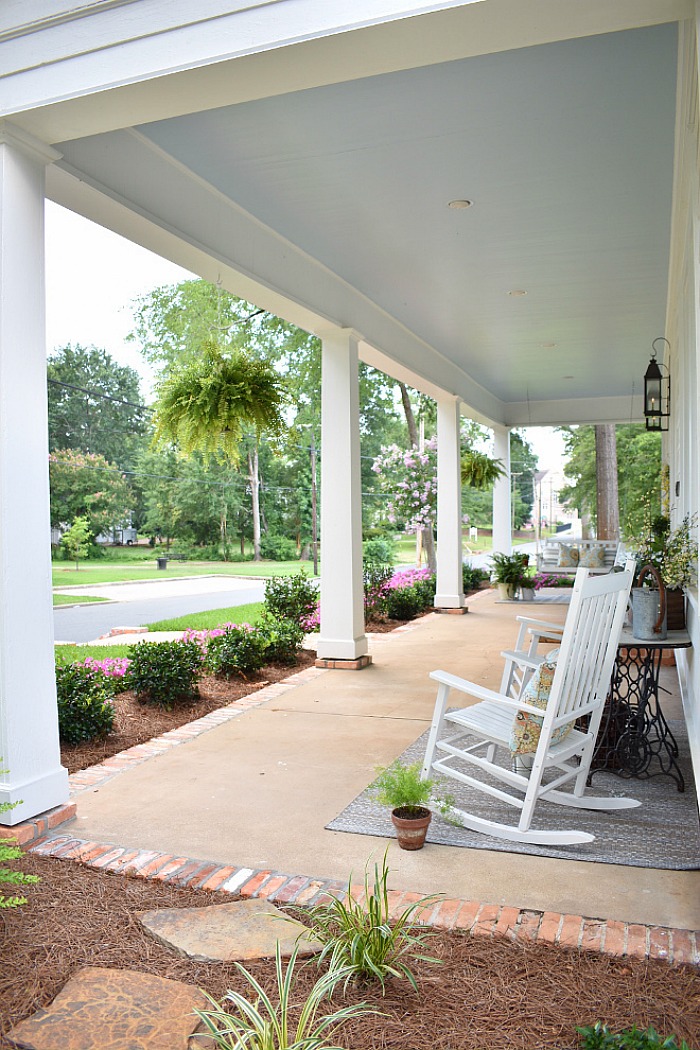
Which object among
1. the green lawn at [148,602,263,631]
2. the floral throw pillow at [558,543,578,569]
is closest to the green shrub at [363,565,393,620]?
the green lawn at [148,602,263,631]

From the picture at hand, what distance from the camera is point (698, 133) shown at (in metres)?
2.83

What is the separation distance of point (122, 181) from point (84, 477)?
21302mm

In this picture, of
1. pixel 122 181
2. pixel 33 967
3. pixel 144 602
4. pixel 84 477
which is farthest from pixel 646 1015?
pixel 84 477

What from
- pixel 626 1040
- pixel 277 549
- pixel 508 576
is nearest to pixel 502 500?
pixel 508 576

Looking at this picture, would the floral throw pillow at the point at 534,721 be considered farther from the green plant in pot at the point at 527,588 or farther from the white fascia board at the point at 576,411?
the white fascia board at the point at 576,411

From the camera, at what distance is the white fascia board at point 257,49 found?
2262 mm

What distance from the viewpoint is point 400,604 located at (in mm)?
9297

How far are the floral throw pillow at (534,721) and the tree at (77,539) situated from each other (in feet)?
70.1

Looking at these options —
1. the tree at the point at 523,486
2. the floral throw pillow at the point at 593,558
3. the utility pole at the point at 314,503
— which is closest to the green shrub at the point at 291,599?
the floral throw pillow at the point at 593,558

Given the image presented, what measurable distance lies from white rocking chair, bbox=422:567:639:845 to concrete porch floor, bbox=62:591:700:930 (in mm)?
183

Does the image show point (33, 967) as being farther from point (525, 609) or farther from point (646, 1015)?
point (525, 609)

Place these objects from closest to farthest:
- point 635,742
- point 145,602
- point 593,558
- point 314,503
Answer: point 635,742 < point 593,558 < point 145,602 < point 314,503

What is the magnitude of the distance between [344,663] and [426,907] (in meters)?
3.82

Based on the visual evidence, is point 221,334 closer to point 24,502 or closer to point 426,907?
point 24,502
